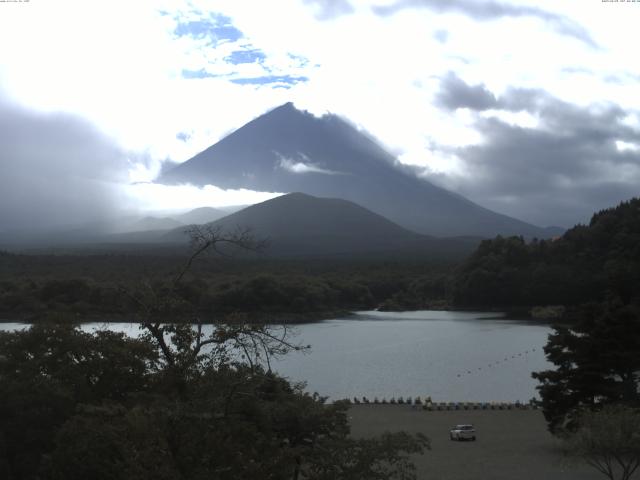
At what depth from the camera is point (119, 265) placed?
6284 cm

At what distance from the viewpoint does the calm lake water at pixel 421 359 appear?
24672mm

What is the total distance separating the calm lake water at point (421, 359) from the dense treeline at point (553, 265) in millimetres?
8665

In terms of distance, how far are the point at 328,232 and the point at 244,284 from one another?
63.5 metres

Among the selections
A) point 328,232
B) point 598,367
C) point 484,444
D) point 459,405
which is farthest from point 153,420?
point 328,232

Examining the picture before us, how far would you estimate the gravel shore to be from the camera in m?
12.5

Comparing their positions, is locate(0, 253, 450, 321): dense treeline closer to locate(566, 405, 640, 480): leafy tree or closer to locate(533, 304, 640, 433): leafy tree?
locate(533, 304, 640, 433): leafy tree

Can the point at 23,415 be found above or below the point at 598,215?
below

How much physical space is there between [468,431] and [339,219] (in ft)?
349

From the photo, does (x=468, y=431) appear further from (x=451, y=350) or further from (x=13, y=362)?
(x=451, y=350)

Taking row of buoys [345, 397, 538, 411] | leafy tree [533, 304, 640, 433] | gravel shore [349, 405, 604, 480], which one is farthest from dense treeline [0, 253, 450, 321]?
leafy tree [533, 304, 640, 433]

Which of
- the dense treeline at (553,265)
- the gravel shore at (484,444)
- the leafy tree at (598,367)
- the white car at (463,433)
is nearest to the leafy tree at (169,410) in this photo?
the gravel shore at (484,444)

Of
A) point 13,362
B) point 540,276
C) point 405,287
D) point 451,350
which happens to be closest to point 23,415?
point 13,362

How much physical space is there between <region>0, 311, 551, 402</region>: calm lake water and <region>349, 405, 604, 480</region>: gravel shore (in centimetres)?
288

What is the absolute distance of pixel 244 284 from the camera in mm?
52438
